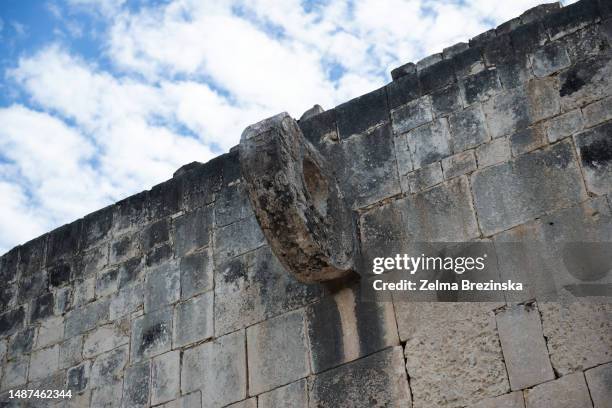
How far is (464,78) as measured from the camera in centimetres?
526

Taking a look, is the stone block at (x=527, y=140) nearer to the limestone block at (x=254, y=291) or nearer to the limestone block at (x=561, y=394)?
the limestone block at (x=561, y=394)

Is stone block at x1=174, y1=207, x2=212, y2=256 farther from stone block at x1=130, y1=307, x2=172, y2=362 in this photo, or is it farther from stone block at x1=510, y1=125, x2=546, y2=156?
stone block at x1=510, y1=125, x2=546, y2=156

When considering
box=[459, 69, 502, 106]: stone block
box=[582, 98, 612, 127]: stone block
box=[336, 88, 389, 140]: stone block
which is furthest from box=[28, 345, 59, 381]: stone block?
box=[582, 98, 612, 127]: stone block

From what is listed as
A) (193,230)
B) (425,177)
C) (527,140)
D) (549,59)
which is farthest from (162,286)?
(549,59)

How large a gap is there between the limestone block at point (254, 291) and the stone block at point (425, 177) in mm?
918

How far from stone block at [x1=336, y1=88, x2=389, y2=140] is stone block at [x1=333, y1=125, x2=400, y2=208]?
0.07 metres

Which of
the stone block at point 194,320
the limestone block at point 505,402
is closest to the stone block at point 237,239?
the stone block at point 194,320

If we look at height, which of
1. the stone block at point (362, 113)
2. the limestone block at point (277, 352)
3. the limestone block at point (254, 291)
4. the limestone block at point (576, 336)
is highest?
the stone block at point (362, 113)

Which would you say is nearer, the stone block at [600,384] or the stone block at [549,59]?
the stone block at [600,384]

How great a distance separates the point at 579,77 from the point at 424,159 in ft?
3.55

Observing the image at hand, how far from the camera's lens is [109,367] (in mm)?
5891

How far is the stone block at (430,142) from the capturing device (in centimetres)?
514

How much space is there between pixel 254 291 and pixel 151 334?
917mm

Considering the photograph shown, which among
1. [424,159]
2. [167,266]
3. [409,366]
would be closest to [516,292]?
[409,366]
